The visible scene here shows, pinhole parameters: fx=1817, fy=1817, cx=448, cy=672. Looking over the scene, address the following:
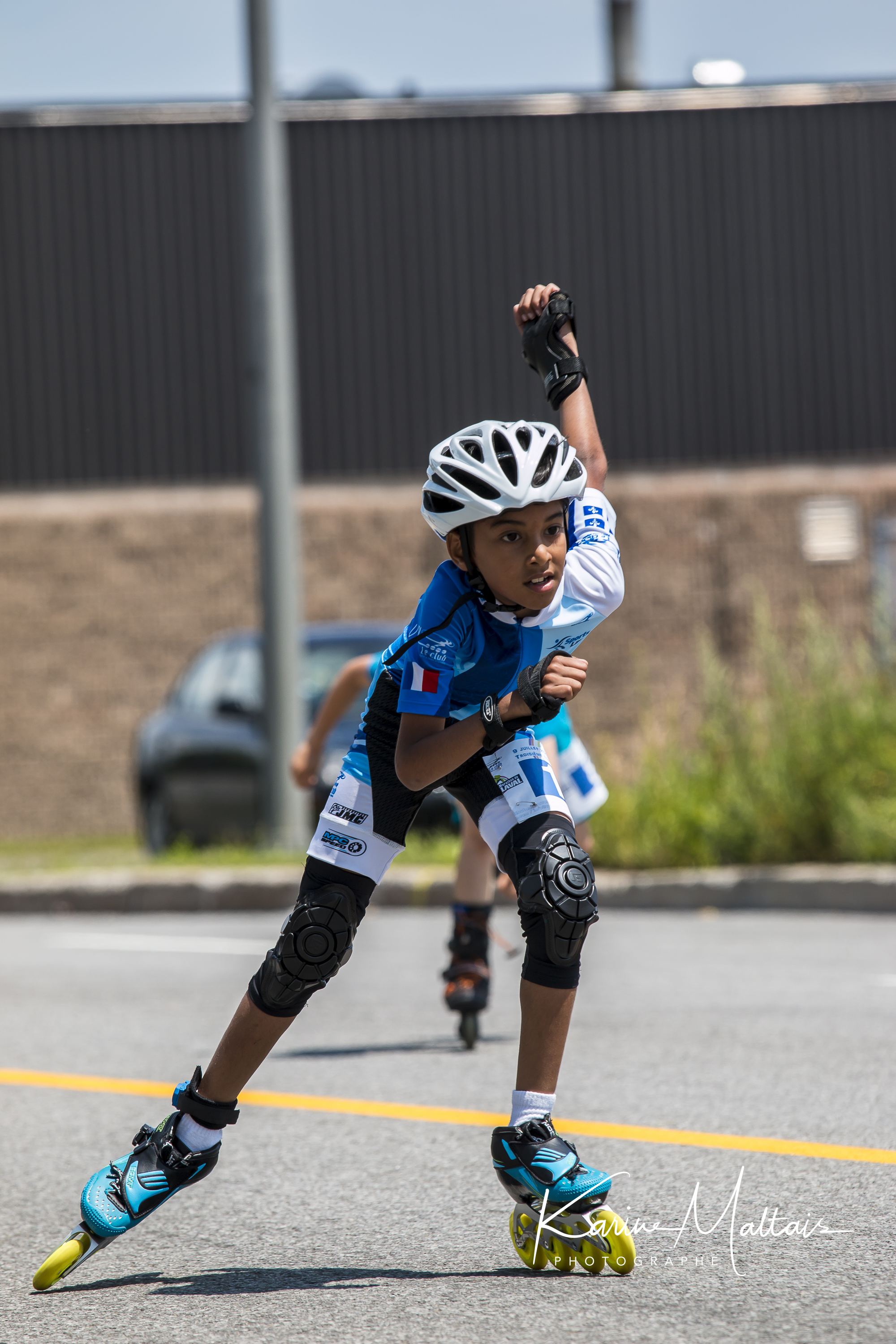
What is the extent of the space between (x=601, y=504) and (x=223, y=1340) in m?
1.84

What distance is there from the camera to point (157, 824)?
42.3 feet

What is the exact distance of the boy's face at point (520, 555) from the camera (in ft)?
12.0

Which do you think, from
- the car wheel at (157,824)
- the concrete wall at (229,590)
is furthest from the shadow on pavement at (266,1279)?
the concrete wall at (229,590)

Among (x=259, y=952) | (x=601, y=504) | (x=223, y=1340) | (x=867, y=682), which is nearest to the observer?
(x=223, y=1340)

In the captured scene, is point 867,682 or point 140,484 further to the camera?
point 140,484

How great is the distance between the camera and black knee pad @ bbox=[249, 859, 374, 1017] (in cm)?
367

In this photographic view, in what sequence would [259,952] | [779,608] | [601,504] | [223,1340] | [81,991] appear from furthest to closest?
[779,608] → [259,952] → [81,991] → [601,504] → [223,1340]

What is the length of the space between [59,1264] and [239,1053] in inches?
20.7

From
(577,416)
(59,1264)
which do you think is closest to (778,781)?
(577,416)

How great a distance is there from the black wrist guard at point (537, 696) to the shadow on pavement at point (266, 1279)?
3.58 feet

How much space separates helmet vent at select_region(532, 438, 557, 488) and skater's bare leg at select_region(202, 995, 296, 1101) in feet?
3.91

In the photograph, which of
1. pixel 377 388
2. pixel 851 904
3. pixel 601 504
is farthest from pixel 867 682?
pixel 377 388

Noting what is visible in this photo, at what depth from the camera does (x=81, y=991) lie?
26.1 feet

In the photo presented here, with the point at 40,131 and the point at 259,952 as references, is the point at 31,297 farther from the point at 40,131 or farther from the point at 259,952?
the point at 259,952
